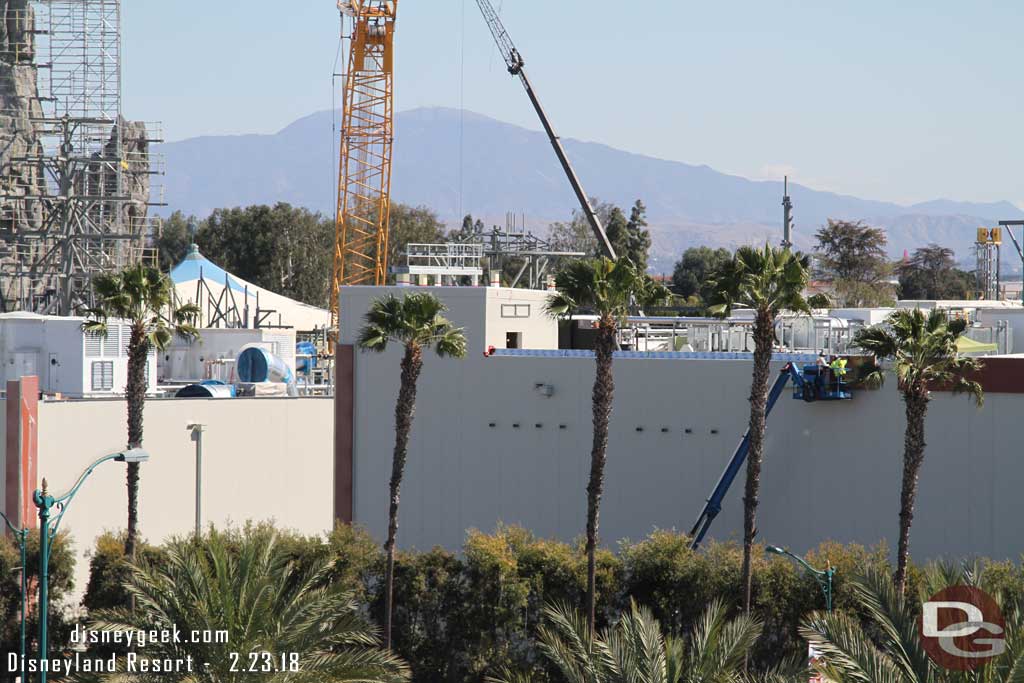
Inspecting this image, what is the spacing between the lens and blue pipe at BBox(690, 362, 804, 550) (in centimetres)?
2934

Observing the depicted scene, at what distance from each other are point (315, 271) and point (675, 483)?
87.5 m

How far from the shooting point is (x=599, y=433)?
87.8 ft

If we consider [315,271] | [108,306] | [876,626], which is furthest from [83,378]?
[315,271]

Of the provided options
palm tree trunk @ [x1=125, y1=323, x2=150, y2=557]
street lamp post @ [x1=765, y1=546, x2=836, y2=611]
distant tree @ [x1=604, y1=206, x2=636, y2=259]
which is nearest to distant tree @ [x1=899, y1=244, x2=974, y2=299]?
distant tree @ [x1=604, y1=206, x2=636, y2=259]

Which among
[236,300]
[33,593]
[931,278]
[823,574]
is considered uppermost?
[931,278]

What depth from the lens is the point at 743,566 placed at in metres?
25.7

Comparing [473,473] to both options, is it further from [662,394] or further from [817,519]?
[817,519]

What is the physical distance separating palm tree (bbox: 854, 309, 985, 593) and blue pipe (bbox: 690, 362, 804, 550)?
13.6 ft

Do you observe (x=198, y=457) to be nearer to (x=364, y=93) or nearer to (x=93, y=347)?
(x=93, y=347)

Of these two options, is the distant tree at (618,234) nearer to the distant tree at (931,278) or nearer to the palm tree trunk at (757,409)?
the distant tree at (931,278)

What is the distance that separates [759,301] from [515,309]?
10.9 meters

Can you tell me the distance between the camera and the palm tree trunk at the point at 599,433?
85.8 feet

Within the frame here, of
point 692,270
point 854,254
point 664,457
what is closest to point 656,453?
point 664,457

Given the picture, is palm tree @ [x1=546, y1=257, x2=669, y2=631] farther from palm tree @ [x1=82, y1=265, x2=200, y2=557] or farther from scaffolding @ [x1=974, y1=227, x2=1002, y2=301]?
scaffolding @ [x1=974, y1=227, x2=1002, y2=301]
